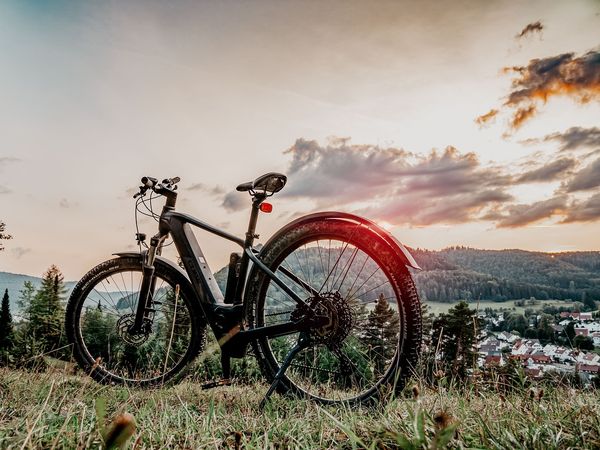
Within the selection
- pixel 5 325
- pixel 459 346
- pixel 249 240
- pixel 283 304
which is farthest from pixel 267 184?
pixel 5 325

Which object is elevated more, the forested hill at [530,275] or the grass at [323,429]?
the forested hill at [530,275]

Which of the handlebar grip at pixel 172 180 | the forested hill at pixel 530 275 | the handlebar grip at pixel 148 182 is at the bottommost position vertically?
the handlebar grip at pixel 148 182

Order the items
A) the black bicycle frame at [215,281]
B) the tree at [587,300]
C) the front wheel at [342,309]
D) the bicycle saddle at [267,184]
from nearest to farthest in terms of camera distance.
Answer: the front wheel at [342,309] → the black bicycle frame at [215,281] → the bicycle saddle at [267,184] → the tree at [587,300]

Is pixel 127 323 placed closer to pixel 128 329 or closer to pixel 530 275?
pixel 128 329

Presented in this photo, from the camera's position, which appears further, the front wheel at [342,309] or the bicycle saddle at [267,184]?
the bicycle saddle at [267,184]

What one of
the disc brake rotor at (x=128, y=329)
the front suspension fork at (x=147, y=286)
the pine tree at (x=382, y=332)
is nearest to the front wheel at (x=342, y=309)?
the pine tree at (x=382, y=332)

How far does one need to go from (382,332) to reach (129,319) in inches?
98.1

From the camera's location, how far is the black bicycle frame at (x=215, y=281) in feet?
11.2

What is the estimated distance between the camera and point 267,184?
3.59m

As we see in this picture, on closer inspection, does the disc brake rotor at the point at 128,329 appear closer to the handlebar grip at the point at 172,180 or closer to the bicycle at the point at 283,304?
the bicycle at the point at 283,304

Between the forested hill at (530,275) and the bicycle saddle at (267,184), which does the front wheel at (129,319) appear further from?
the forested hill at (530,275)

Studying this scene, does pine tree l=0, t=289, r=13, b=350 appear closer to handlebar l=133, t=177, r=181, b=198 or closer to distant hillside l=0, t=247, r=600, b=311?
handlebar l=133, t=177, r=181, b=198

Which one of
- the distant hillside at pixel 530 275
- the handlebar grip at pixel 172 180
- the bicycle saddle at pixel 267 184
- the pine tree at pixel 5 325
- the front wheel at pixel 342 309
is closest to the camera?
the front wheel at pixel 342 309

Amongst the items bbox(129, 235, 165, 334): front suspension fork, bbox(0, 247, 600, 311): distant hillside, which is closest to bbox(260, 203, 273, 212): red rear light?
bbox(129, 235, 165, 334): front suspension fork
